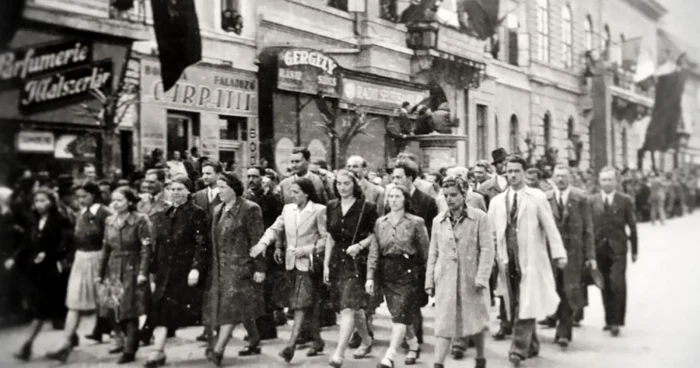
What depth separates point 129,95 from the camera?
4715 millimetres

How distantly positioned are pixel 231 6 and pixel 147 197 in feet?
5.08

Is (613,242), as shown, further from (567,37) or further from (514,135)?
(567,37)

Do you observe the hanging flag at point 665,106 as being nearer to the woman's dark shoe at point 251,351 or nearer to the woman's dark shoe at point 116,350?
the woman's dark shoe at point 251,351

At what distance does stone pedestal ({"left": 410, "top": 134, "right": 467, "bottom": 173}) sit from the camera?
6.40m

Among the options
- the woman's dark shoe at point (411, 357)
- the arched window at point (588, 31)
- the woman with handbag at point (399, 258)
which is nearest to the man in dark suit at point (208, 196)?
the woman with handbag at point (399, 258)

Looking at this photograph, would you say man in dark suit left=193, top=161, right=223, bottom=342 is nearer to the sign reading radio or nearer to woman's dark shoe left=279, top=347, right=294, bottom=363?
woman's dark shoe left=279, top=347, right=294, bottom=363

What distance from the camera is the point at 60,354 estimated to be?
14.6ft

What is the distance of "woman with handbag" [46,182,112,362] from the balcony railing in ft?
16.5

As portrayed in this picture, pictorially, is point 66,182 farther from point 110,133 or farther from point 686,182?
point 686,182

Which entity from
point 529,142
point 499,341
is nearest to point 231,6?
point 529,142

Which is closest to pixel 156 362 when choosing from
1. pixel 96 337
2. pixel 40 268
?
pixel 96 337

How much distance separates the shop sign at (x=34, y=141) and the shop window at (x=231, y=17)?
161 centimetres

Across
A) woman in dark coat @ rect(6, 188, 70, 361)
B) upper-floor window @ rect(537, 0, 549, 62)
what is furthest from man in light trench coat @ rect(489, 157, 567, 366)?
woman in dark coat @ rect(6, 188, 70, 361)

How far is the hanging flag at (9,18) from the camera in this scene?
167 inches
